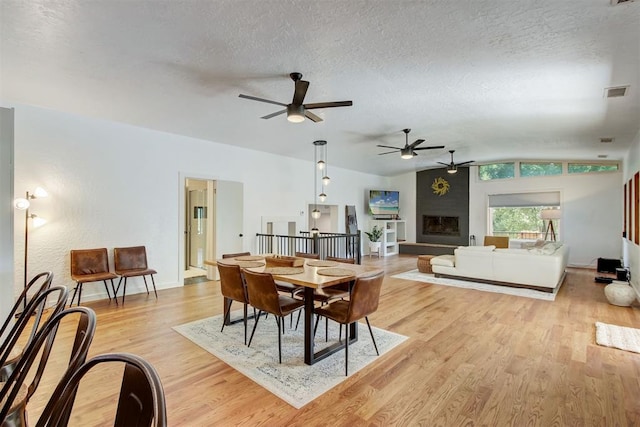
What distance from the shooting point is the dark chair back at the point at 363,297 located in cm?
268

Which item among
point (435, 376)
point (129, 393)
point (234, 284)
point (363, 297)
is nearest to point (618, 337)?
point (435, 376)

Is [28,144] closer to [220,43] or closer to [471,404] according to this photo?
[220,43]

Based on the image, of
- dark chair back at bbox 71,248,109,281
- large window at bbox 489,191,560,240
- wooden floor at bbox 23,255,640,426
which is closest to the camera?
wooden floor at bbox 23,255,640,426

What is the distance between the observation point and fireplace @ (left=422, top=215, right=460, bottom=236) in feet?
33.6

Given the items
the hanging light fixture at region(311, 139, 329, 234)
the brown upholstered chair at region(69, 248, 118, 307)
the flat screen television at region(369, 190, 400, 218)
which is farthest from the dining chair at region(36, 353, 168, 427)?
the flat screen television at region(369, 190, 400, 218)

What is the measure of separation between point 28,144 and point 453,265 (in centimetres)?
733

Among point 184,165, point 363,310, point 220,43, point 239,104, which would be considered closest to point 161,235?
point 184,165

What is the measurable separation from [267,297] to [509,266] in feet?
15.9

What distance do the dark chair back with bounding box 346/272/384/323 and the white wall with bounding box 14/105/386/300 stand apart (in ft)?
13.5

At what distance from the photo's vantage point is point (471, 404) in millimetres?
2240

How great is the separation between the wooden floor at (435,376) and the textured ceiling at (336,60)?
280 centimetres

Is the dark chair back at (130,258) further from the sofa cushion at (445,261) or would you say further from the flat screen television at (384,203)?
the flat screen television at (384,203)

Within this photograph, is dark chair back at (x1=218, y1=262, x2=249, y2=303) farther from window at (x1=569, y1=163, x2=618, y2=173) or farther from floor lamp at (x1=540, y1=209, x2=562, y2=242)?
window at (x1=569, y1=163, x2=618, y2=173)

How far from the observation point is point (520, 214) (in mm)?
9156
